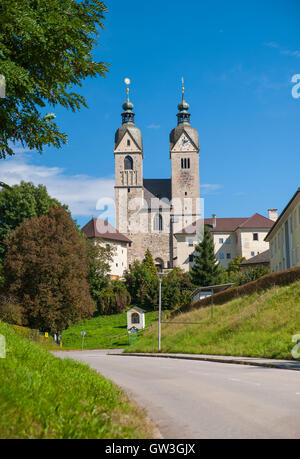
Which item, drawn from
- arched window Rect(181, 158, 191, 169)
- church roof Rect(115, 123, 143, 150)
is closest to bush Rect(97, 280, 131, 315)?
arched window Rect(181, 158, 191, 169)

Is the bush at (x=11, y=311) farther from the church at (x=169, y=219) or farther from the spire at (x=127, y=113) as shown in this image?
the spire at (x=127, y=113)

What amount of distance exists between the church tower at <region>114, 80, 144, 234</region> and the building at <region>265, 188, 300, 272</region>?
57122 mm

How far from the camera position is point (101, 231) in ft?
337

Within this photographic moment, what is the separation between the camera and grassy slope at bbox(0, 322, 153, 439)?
15.4ft

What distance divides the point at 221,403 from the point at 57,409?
4480 millimetres

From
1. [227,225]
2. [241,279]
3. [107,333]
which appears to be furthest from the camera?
[227,225]

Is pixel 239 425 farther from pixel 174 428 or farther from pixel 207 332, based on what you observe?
pixel 207 332

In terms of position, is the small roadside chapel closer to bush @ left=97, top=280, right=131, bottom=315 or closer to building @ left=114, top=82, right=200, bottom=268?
bush @ left=97, top=280, right=131, bottom=315

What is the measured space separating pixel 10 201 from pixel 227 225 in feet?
216

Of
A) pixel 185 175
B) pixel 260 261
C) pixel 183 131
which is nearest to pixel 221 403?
pixel 260 261

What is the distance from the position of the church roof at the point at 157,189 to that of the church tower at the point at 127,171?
14.1 feet

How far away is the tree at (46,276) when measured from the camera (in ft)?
135

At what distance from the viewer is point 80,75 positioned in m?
10.1

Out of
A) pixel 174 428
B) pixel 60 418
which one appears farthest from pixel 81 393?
pixel 60 418
